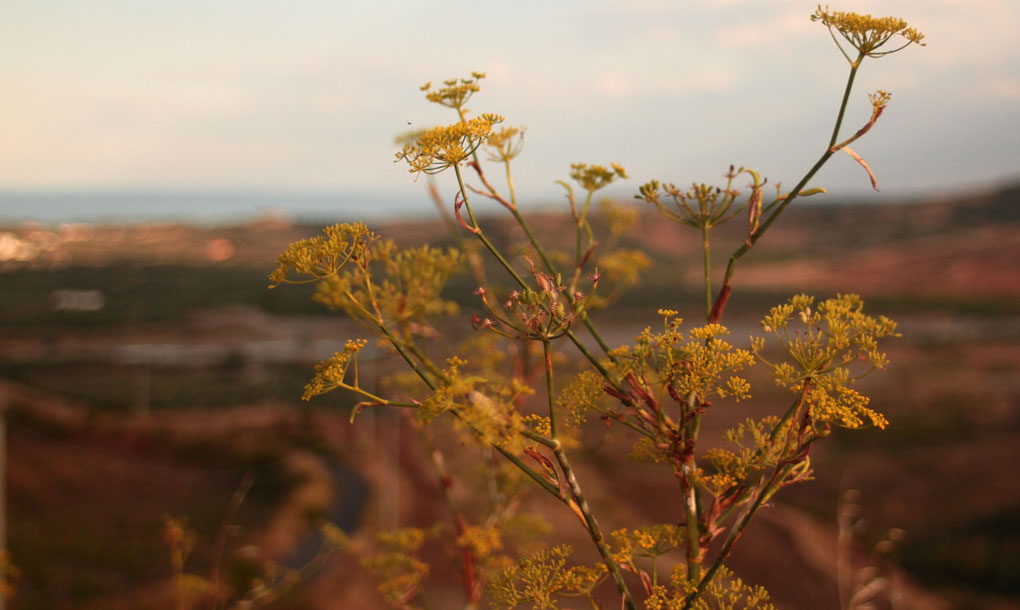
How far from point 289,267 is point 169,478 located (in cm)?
2585

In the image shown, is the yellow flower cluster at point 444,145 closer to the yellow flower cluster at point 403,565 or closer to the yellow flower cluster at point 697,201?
the yellow flower cluster at point 697,201

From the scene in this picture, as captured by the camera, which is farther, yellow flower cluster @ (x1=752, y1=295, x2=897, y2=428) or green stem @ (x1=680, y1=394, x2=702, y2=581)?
green stem @ (x1=680, y1=394, x2=702, y2=581)

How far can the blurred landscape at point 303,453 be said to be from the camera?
15.7 m

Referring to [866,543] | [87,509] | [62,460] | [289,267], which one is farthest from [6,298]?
[289,267]

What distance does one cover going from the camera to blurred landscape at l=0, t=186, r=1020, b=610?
15742 millimetres

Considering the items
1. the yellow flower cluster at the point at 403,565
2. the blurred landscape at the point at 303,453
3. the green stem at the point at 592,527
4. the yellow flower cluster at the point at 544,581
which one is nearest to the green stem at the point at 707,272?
the green stem at the point at 592,527

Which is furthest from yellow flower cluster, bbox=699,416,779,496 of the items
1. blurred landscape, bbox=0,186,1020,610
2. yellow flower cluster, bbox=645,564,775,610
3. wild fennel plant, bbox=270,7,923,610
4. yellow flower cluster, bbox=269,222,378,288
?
blurred landscape, bbox=0,186,1020,610

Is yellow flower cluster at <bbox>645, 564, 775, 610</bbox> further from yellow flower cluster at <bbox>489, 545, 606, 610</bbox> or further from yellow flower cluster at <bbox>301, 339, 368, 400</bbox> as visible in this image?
yellow flower cluster at <bbox>301, 339, 368, 400</bbox>

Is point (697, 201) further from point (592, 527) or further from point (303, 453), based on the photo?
point (303, 453)

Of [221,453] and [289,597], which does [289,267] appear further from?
[221,453]

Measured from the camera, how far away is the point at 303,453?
25.1 meters

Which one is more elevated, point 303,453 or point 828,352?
point 828,352

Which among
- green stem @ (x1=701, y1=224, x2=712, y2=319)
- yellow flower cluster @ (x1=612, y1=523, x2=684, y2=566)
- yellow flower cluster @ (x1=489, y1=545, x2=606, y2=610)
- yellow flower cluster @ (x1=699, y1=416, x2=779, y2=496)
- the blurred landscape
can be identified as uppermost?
green stem @ (x1=701, y1=224, x2=712, y2=319)

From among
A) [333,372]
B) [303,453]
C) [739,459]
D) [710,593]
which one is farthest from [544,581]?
[303,453]
